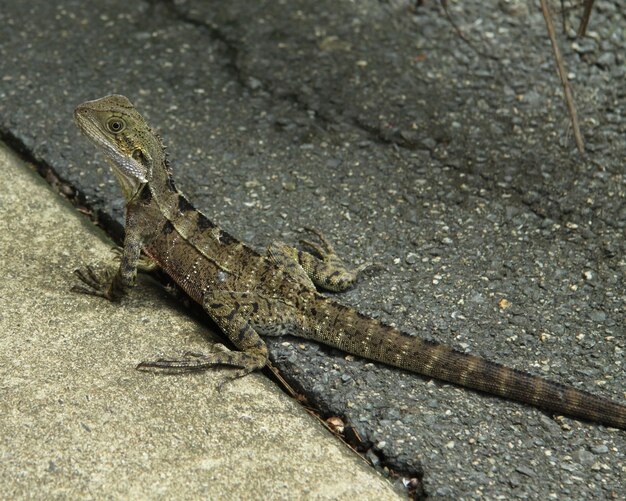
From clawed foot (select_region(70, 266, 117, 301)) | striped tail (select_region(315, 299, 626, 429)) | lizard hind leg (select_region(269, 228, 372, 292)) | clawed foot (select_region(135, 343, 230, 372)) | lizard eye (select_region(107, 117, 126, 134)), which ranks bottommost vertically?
clawed foot (select_region(70, 266, 117, 301))

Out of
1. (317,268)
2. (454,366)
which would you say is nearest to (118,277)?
(317,268)

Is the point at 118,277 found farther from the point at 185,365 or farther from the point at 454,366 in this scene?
the point at 454,366

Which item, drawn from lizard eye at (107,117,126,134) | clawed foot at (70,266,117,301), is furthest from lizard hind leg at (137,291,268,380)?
lizard eye at (107,117,126,134)

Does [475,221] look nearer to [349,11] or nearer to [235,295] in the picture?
[235,295]

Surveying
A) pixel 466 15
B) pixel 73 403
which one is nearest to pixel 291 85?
pixel 466 15

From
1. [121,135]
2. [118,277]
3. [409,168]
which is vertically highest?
[121,135]

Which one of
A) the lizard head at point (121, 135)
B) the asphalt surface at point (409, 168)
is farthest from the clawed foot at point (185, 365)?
the lizard head at point (121, 135)

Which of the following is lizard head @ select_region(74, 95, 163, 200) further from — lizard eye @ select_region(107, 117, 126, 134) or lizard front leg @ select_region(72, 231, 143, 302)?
lizard front leg @ select_region(72, 231, 143, 302)
